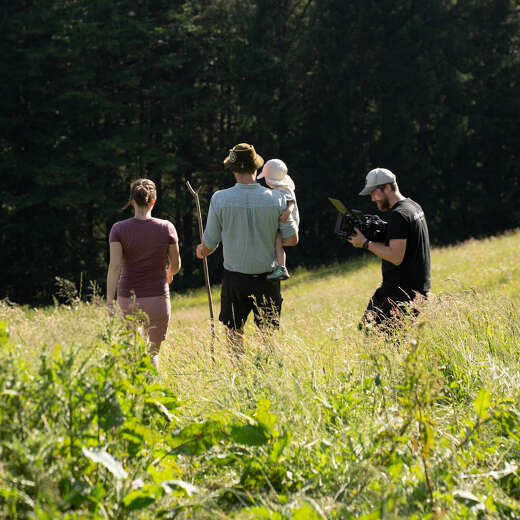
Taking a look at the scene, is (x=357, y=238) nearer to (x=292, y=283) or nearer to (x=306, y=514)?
(x=306, y=514)

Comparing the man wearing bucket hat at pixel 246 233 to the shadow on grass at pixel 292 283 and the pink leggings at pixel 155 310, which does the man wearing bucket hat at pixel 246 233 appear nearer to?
the pink leggings at pixel 155 310

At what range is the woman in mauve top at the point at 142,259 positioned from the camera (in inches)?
194

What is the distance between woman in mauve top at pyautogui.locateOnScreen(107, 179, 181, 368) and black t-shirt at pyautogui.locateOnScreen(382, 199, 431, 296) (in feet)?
6.19

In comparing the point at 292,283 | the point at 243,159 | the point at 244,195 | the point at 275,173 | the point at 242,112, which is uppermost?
the point at 242,112

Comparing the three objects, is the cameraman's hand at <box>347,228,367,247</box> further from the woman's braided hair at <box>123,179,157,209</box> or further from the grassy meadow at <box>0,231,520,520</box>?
the grassy meadow at <box>0,231,520,520</box>

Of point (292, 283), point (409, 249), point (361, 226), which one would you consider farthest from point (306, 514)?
point (292, 283)

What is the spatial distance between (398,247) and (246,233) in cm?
133

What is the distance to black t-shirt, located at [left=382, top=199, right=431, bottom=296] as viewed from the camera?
5.28m

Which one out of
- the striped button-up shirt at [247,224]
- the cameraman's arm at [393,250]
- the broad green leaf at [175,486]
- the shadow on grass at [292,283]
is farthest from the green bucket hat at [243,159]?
the shadow on grass at [292,283]

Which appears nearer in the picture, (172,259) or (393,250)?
(172,259)

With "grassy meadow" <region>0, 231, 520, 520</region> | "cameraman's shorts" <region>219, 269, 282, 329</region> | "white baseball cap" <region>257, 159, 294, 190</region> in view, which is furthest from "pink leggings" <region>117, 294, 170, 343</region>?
"white baseball cap" <region>257, 159, 294, 190</region>

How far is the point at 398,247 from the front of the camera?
5.29 metres

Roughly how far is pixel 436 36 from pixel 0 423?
3259 centimetres

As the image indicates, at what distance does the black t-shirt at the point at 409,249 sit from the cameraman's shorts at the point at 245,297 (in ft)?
3.55
